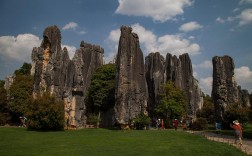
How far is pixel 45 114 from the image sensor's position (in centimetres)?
3606

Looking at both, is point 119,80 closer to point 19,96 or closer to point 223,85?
point 223,85

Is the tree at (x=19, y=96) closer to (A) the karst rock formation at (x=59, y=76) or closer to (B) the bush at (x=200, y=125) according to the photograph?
(A) the karst rock formation at (x=59, y=76)

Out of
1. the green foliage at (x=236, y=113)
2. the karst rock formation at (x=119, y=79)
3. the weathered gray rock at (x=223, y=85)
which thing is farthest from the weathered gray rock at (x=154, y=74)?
the green foliage at (x=236, y=113)

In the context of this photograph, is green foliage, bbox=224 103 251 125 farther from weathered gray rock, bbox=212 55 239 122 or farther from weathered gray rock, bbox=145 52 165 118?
weathered gray rock, bbox=145 52 165 118

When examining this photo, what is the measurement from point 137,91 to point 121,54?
599 cm

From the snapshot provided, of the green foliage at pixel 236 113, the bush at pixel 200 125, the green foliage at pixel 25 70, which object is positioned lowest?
the bush at pixel 200 125

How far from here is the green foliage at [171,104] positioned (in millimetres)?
50875

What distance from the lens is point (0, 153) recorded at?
17203 mm

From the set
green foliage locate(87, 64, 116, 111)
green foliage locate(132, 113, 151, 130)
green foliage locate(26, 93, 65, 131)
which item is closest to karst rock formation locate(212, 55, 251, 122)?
green foliage locate(132, 113, 151, 130)

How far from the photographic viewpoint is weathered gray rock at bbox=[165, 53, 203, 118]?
67.0 m

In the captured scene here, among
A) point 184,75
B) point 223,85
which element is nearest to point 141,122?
point 223,85

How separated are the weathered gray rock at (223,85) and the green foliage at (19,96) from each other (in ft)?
98.4

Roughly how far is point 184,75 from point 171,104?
67.0 feet

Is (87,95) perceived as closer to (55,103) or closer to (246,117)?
(55,103)
